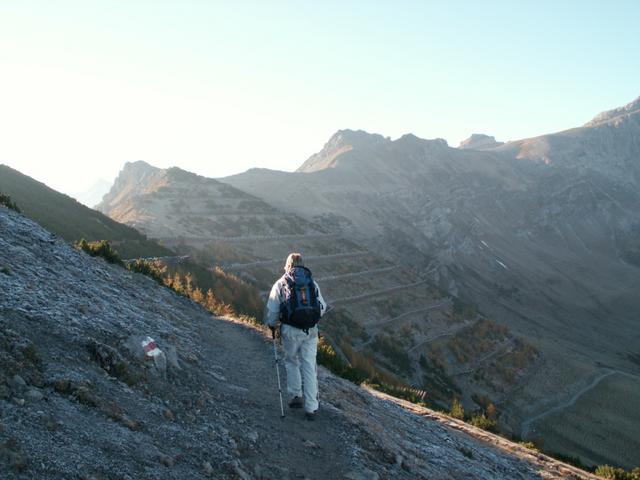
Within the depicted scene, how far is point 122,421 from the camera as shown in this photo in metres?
6.19

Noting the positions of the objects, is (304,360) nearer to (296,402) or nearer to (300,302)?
(296,402)

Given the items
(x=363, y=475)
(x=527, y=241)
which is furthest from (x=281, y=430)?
(x=527, y=241)

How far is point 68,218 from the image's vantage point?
105 ft

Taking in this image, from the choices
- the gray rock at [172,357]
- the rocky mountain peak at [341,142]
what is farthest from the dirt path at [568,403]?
the rocky mountain peak at [341,142]

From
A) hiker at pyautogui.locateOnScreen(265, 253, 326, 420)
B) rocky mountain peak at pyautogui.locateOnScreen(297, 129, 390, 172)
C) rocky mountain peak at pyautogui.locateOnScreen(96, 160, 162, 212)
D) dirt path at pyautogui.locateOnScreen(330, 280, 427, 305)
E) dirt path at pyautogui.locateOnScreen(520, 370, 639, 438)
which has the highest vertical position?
rocky mountain peak at pyautogui.locateOnScreen(297, 129, 390, 172)

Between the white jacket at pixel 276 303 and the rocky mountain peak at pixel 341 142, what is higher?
the rocky mountain peak at pixel 341 142

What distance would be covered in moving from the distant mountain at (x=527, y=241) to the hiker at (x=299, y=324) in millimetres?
30112

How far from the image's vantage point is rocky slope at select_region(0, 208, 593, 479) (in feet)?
17.9

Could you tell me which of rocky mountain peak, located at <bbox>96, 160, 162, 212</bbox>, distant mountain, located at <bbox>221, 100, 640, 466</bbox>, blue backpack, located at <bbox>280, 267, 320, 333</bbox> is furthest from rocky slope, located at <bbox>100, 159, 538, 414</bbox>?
rocky mountain peak, located at <bbox>96, 160, 162, 212</bbox>

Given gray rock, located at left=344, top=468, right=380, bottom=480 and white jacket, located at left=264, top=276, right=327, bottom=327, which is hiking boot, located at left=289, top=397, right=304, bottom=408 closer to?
white jacket, located at left=264, top=276, right=327, bottom=327

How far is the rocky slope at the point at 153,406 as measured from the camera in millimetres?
5441

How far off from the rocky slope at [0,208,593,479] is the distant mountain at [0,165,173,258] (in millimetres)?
16825

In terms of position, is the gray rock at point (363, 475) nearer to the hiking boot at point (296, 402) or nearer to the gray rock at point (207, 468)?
the hiking boot at point (296, 402)

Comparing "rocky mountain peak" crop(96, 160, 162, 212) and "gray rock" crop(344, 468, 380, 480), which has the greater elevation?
"rocky mountain peak" crop(96, 160, 162, 212)
